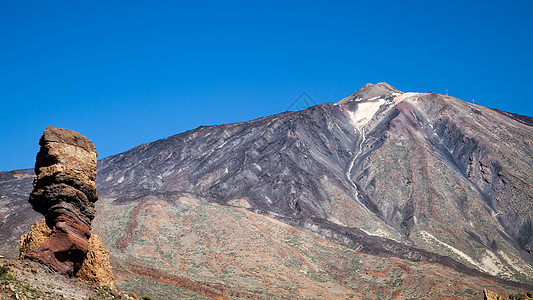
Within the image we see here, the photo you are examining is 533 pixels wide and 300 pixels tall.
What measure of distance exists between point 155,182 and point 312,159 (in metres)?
31.9

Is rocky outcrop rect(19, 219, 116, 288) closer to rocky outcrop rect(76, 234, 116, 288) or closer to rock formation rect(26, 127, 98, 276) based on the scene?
rocky outcrop rect(76, 234, 116, 288)

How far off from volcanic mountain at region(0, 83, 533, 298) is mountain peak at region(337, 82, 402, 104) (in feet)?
2.97

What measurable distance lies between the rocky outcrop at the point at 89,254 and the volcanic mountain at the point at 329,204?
15563mm

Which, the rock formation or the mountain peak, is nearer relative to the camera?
the rock formation

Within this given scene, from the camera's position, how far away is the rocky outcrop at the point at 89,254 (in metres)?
16.2

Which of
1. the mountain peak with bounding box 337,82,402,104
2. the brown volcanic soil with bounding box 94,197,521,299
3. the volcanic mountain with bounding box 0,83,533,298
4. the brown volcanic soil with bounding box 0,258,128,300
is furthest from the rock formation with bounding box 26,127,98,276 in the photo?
the mountain peak with bounding box 337,82,402,104

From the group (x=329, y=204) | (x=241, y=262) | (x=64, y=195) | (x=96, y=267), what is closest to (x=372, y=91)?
(x=329, y=204)

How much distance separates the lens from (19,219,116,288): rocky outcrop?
638 inches

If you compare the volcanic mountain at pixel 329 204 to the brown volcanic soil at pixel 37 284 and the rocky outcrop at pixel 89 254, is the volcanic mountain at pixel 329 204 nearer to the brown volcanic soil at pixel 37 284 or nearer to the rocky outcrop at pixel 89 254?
the rocky outcrop at pixel 89 254

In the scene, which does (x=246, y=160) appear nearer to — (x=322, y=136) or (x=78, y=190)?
(x=322, y=136)

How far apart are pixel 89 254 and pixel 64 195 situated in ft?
7.20

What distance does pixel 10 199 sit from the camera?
83.1 meters

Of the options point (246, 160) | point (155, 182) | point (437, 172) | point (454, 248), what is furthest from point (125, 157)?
point (454, 248)

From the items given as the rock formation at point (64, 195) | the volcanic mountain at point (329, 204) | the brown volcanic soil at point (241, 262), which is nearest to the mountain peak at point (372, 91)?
the volcanic mountain at point (329, 204)
